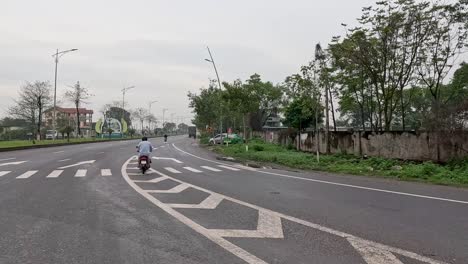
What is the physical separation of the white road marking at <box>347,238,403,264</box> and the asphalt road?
0.01 m

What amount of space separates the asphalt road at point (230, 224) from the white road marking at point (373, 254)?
0.5 inches

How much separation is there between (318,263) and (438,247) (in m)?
1.99

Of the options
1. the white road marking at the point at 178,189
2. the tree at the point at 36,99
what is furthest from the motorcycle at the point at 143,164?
the tree at the point at 36,99

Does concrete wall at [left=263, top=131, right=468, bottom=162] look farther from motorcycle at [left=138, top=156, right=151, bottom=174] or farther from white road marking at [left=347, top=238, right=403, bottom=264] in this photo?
white road marking at [left=347, top=238, right=403, bottom=264]

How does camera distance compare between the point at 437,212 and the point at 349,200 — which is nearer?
the point at 437,212

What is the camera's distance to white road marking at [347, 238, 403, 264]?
17.1 feet

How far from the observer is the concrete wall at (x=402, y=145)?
58.0 ft

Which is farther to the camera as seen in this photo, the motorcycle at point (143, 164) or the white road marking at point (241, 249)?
the motorcycle at point (143, 164)

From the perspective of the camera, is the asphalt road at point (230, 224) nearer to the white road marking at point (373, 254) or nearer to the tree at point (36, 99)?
the white road marking at point (373, 254)

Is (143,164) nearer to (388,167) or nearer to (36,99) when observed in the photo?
(388,167)

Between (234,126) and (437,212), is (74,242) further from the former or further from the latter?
(234,126)

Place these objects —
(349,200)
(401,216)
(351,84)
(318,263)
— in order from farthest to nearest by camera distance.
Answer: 1. (351,84)
2. (349,200)
3. (401,216)
4. (318,263)

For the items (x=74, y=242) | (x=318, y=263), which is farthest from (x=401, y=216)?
(x=74, y=242)

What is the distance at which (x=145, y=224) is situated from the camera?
7270mm
